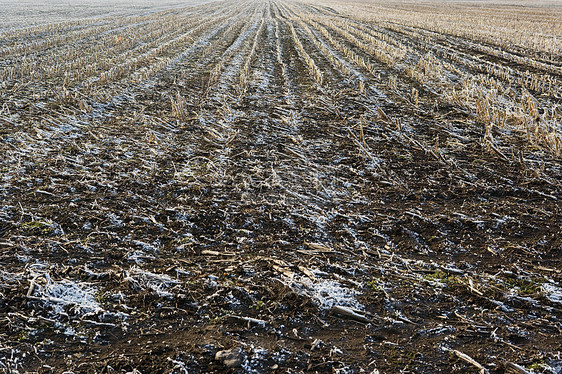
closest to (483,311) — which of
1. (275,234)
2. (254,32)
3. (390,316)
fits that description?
(390,316)

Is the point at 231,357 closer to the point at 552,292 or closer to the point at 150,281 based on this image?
the point at 150,281

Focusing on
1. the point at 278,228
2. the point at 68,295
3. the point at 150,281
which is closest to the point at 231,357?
the point at 150,281

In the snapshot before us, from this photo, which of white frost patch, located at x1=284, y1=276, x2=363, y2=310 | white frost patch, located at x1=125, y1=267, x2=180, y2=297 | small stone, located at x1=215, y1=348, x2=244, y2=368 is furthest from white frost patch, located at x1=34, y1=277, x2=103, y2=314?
white frost patch, located at x1=284, y1=276, x2=363, y2=310

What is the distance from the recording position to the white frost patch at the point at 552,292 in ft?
12.5

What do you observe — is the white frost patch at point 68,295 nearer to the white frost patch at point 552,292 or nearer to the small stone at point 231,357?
the small stone at point 231,357

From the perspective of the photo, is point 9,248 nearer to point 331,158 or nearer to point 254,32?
point 331,158

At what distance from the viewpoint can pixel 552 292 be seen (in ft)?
12.7

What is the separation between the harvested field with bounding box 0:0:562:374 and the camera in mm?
3322

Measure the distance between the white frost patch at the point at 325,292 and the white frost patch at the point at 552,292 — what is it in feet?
5.28

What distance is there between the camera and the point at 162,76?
13125mm

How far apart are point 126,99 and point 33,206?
226 inches

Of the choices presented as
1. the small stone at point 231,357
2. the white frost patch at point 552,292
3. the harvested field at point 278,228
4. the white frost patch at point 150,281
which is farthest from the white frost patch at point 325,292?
the white frost patch at point 552,292

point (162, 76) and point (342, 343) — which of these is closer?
point (342, 343)

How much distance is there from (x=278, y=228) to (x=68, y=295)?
225 cm
